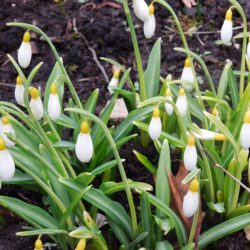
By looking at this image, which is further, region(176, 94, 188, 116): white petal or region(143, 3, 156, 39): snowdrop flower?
region(143, 3, 156, 39): snowdrop flower

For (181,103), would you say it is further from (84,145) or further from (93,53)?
(93,53)

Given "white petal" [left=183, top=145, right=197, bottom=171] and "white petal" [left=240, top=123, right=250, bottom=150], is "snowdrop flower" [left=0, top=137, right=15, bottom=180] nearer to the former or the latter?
"white petal" [left=183, top=145, right=197, bottom=171]

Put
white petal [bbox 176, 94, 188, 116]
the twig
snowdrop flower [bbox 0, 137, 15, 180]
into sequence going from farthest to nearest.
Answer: the twig < white petal [bbox 176, 94, 188, 116] < snowdrop flower [bbox 0, 137, 15, 180]

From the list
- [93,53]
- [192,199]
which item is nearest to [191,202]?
[192,199]

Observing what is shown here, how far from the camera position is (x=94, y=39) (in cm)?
405

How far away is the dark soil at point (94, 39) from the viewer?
3820 mm

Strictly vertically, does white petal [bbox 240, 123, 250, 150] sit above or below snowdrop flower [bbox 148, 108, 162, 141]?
below

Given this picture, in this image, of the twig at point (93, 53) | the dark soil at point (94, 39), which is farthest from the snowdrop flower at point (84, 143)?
the twig at point (93, 53)

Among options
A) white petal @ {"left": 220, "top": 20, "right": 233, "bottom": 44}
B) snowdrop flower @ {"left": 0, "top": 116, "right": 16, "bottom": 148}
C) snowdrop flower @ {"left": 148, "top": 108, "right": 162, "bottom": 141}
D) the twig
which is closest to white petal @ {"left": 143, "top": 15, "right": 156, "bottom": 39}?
white petal @ {"left": 220, "top": 20, "right": 233, "bottom": 44}

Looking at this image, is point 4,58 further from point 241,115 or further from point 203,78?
point 241,115

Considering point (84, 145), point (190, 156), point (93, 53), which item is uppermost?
point (84, 145)

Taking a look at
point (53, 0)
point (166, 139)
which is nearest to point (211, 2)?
point (53, 0)

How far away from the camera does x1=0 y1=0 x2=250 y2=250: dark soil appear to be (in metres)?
3.82

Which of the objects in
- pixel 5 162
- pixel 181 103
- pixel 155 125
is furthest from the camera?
pixel 181 103
